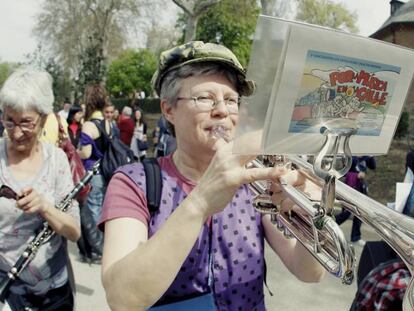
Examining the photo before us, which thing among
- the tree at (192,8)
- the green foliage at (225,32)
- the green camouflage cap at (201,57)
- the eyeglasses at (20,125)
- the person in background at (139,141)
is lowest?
the person in background at (139,141)

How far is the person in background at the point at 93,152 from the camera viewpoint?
456 cm

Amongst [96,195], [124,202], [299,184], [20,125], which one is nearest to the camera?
[299,184]

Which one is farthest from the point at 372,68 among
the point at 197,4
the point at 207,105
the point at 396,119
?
the point at 197,4

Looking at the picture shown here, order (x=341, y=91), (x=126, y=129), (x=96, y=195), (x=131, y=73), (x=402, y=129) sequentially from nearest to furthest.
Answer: (x=341, y=91), (x=96, y=195), (x=126, y=129), (x=402, y=129), (x=131, y=73)

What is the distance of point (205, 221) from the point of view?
4.30 ft

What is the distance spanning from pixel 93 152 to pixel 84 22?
2877 cm

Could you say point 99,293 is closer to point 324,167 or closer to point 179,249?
point 179,249

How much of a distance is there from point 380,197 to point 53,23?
28688mm

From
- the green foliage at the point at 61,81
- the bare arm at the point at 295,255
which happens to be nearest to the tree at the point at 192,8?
the bare arm at the point at 295,255

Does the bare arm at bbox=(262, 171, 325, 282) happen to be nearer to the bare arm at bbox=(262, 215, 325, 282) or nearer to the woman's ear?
the bare arm at bbox=(262, 215, 325, 282)

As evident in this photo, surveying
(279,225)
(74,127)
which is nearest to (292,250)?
(279,225)

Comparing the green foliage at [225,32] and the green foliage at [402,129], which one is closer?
the green foliage at [402,129]

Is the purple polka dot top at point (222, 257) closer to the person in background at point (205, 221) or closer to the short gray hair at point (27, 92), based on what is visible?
the person in background at point (205, 221)

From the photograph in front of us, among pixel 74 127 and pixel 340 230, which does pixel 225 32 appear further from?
pixel 340 230
